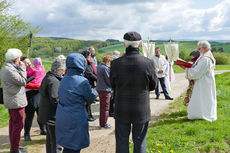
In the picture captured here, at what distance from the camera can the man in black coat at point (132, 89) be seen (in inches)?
129

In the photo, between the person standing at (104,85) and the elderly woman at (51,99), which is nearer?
the elderly woman at (51,99)

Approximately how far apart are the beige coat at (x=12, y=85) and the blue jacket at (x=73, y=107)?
1484 mm

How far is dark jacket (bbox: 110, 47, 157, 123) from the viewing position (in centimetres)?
326

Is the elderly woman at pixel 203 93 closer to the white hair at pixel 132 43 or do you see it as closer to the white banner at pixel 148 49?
the white hair at pixel 132 43

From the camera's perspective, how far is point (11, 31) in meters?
13.9

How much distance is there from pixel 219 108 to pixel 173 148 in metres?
3.67

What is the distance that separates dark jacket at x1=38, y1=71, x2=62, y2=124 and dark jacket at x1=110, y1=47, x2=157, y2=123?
3.72 ft

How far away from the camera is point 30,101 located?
5.63 meters

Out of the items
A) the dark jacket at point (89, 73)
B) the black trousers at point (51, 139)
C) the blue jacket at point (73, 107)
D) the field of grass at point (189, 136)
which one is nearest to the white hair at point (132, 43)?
the blue jacket at point (73, 107)

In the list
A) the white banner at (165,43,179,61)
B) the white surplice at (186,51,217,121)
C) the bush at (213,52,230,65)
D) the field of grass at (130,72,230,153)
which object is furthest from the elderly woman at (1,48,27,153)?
the bush at (213,52,230,65)

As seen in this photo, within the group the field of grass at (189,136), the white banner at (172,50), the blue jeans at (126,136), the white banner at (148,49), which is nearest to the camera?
the blue jeans at (126,136)

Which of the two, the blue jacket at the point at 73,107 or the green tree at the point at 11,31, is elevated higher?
the green tree at the point at 11,31

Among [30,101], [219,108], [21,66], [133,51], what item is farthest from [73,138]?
[219,108]

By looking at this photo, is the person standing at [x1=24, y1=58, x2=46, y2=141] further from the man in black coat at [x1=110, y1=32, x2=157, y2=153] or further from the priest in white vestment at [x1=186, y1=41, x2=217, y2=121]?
the priest in white vestment at [x1=186, y1=41, x2=217, y2=121]
